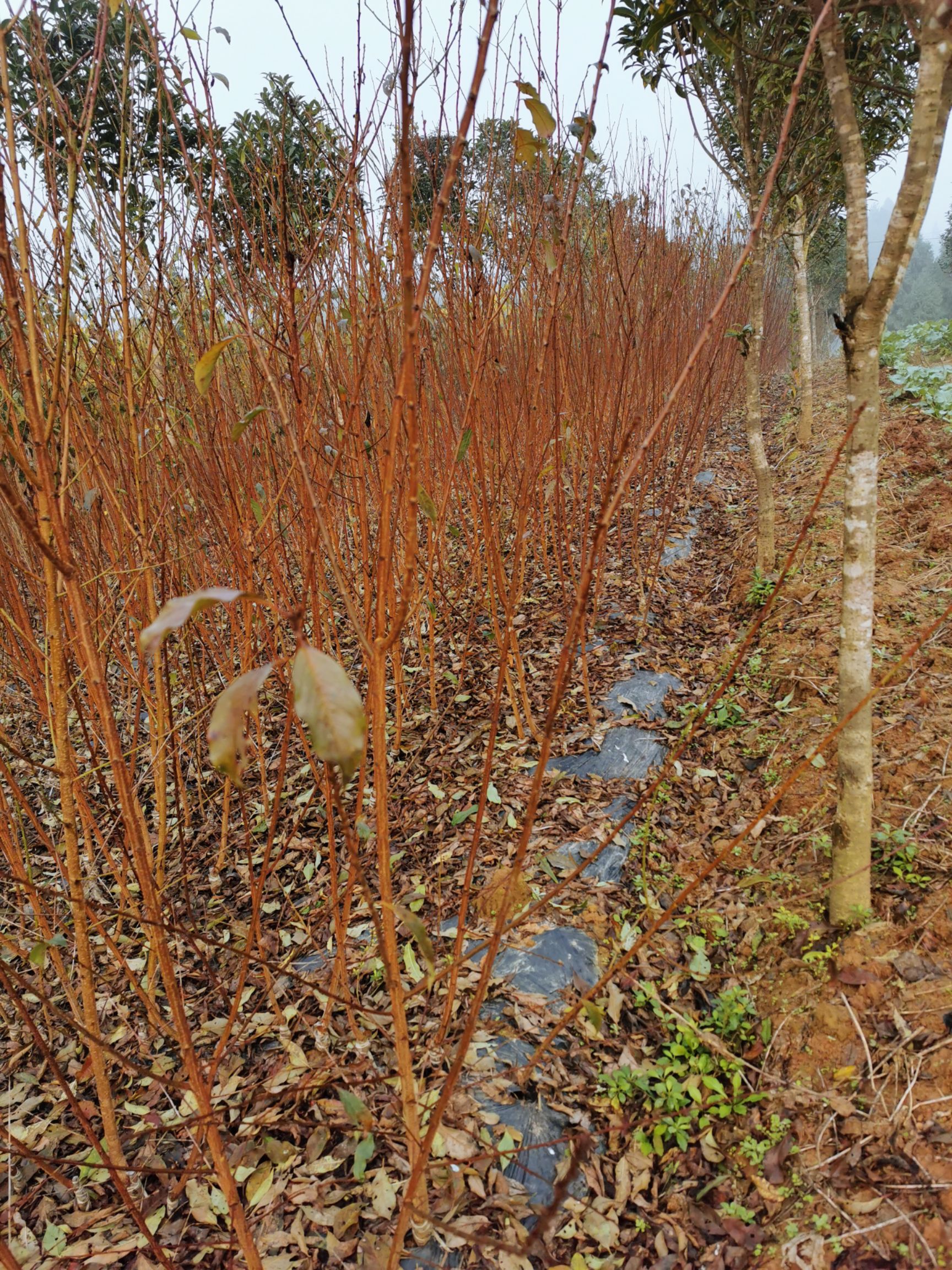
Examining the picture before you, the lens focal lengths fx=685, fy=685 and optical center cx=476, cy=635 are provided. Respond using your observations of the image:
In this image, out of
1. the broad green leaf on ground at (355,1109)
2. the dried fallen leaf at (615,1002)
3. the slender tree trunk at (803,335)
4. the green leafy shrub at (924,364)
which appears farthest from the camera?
the slender tree trunk at (803,335)

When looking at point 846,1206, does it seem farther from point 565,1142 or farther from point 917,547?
point 917,547

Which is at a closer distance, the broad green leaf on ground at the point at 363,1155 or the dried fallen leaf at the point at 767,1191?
the broad green leaf on ground at the point at 363,1155

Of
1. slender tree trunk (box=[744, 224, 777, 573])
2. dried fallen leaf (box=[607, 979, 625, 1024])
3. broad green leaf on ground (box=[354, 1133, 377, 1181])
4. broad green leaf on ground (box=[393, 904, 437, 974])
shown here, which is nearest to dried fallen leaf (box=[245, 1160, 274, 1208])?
broad green leaf on ground (box=[354, 1133, 377, 1181])

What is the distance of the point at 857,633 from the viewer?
160cm

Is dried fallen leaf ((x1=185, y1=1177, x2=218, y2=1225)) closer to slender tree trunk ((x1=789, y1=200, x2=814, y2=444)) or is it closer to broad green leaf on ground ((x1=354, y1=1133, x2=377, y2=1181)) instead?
broad green leaf on ground ((x1=354, y1=1133, x2=377, y2=1181))

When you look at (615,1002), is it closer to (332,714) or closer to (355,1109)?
(355,1109)

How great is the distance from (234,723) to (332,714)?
0.25 feet

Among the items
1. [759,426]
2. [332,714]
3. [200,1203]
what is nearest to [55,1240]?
[200,1203]

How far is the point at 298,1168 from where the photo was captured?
1396 millimetres

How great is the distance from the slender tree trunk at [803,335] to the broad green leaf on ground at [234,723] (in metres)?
7.21

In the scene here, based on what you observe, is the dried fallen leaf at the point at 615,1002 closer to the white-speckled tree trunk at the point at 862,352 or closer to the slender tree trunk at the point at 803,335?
the white-speckled tree trunk at the point at 862,352

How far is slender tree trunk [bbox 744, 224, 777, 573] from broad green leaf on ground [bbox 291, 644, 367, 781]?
11.5 ft

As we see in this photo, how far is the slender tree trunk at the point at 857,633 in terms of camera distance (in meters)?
1.49

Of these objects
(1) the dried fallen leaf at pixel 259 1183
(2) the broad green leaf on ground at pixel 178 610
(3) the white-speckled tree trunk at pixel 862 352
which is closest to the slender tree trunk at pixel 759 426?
(3) the white-speckled tree trunk at pixel 862 352
